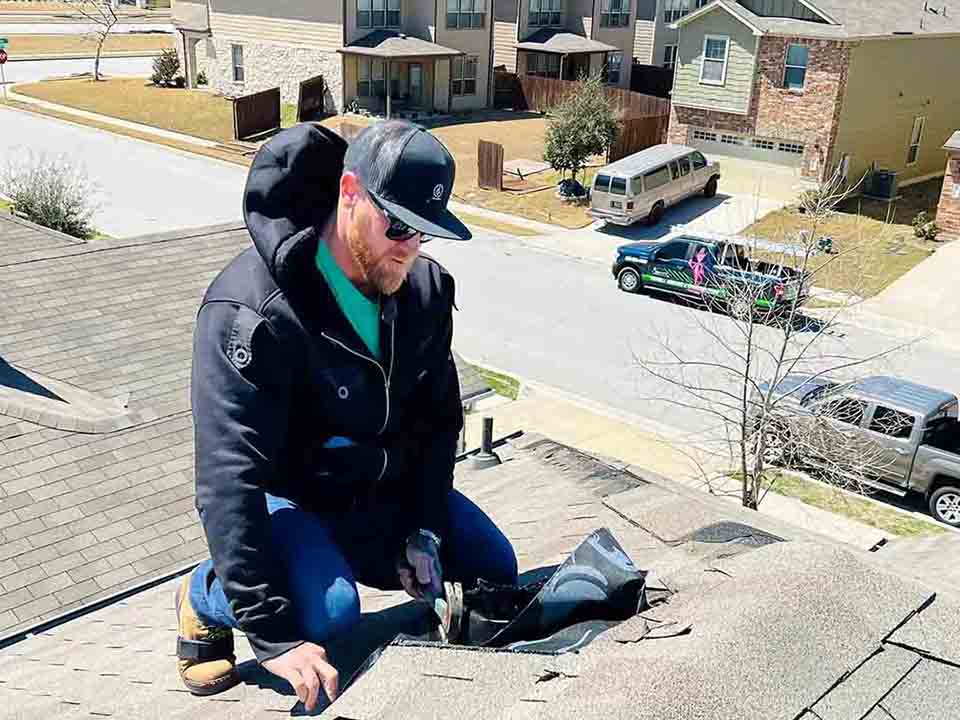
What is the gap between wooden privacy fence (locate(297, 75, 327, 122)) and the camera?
131ft

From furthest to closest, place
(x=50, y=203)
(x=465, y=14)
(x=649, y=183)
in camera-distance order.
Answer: (x=465, y=14), (x=649, y=183), (x=50, y=203)

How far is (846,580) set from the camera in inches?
129

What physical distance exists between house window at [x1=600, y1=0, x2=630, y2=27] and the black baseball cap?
1838 inches

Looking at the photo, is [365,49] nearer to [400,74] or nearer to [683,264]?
[400,74]

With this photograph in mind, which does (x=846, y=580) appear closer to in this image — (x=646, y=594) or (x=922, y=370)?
(x=646, y=594)

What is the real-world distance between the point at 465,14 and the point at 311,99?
7863mm

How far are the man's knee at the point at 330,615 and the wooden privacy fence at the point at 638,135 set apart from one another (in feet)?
99.3

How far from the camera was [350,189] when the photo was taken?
130 inches

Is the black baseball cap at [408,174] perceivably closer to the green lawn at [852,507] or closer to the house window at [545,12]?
the green lawn at [852,507]

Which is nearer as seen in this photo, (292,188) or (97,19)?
(292,188)

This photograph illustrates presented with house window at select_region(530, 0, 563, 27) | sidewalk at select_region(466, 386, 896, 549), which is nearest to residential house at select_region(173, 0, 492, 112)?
house window at select_region(530, 0, 563, 27)

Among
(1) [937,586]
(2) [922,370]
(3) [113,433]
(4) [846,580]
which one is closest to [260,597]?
(4) [846,580]

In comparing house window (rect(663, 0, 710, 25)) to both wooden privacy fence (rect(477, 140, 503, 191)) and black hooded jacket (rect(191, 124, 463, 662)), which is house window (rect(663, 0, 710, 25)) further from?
black hooded jacket (rect(191, 124, 463, 662))

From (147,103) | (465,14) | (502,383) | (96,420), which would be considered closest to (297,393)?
(96,420)
